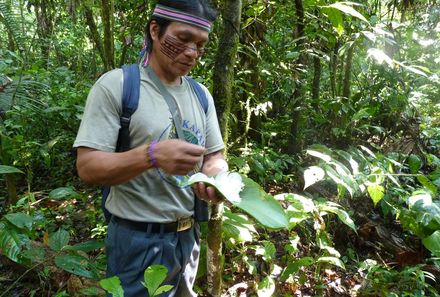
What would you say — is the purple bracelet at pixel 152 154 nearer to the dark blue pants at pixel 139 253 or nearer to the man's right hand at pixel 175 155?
the man's right hand at pixel 175 155

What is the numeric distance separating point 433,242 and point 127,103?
2131 millimetres

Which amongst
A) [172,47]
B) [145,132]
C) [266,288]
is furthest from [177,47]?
[266,288]

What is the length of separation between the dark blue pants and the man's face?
742mm

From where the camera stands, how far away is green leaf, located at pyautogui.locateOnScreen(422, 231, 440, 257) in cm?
244

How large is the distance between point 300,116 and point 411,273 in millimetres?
1938

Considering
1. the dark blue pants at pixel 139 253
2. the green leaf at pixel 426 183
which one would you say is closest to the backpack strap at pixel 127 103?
the dark blue pants at pixel 139 253

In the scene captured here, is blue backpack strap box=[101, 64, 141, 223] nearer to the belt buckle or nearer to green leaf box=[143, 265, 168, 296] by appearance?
the belt buckle

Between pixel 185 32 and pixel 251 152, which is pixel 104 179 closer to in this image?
pixel 185 32

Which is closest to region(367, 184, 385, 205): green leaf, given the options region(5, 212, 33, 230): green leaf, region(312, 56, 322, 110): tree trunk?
region(5, 212, 33, 230): green leaf

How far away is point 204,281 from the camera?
2.56 meters

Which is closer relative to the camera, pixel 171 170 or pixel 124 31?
pixel 171 170

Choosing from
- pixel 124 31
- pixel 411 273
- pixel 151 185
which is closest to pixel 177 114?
pixel 151 185

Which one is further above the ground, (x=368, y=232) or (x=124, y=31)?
(x=124, y=31)

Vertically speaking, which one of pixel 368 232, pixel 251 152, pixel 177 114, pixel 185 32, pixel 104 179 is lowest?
pixel 368 232
